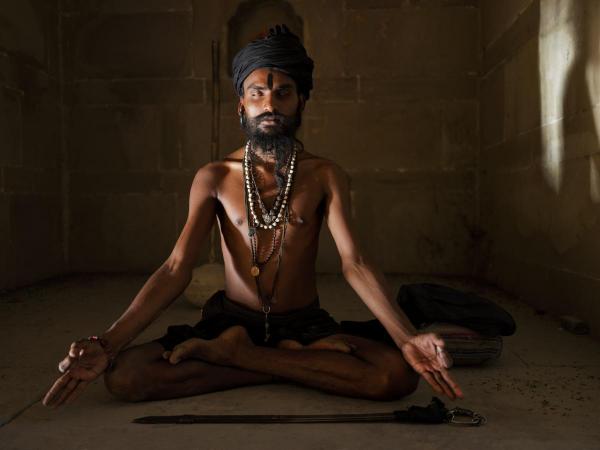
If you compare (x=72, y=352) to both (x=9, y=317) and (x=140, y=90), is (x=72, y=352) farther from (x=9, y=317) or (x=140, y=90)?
(x=140, y=90)

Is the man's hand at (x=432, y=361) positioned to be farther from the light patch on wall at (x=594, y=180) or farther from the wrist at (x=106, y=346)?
the light patch on wall at (x=594, y=180)

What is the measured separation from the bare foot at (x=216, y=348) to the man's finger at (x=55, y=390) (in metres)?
0.43

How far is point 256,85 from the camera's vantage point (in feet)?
8.82

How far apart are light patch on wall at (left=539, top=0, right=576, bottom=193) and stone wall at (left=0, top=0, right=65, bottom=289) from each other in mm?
4249

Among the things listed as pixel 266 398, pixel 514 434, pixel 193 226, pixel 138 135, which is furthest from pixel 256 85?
pixel 138 135

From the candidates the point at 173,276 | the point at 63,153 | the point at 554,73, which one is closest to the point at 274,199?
the point at 173,276

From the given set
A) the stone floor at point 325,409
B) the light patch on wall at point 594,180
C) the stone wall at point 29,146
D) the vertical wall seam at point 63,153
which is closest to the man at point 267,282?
the stone floor at point 325,409

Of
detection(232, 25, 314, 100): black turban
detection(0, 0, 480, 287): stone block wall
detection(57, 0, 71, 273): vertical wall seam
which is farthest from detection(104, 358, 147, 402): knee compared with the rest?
detection(57, 0, 71, 273): vertical wall seam

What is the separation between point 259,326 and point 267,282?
0.19m

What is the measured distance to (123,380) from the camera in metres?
2.35

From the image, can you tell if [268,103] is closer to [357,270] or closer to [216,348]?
[357,270]

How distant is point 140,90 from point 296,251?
413 cm

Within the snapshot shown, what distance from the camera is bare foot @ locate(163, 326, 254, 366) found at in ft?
8.02

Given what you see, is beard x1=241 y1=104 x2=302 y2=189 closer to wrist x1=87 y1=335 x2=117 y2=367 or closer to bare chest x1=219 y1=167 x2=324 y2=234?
bare chest x1=219 y1=167 x2=324 y2=234
